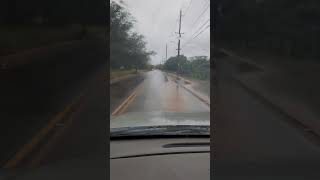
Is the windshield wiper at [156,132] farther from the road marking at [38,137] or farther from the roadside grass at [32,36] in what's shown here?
the roadside grass at [32,36]

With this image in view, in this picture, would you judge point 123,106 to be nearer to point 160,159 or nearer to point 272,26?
point 160,159

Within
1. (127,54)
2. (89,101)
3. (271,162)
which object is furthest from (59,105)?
(127,54)

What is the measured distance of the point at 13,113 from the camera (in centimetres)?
254

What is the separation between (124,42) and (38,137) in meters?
1.49

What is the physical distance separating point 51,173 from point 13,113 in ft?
1.27

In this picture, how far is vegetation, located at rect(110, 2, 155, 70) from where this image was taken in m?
3.33

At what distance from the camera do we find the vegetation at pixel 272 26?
2238 mm

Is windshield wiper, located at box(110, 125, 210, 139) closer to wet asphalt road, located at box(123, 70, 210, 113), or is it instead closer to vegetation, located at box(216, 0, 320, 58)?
vegetation, located at box(216, 0, 320, 58)

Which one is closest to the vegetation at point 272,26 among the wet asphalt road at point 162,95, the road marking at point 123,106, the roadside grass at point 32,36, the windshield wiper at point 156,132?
the roadside grass at point 32,36

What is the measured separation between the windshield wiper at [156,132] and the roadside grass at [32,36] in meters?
2.48

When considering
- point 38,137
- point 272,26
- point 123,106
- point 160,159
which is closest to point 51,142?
point 38,137

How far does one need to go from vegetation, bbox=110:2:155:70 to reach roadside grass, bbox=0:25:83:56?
1.91 feet

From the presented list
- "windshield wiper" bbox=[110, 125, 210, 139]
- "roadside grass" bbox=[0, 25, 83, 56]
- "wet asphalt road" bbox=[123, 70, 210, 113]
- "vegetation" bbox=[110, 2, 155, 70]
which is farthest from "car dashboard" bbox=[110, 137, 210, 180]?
"wet asphalt road" bbox=[123, 70, 210, 113]

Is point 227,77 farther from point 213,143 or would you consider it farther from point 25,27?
point 25,27
